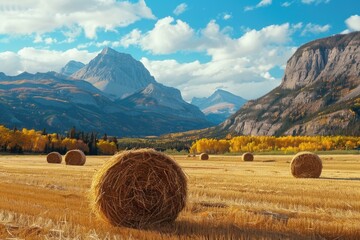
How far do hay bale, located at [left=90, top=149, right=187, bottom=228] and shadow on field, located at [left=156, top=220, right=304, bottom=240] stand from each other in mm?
709

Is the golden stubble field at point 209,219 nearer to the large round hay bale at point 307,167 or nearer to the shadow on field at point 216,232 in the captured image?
the shadow on field at point 216,232

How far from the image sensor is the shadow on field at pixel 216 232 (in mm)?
8664

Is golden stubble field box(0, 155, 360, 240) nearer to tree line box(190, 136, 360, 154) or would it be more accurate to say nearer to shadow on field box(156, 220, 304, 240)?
shadow on field box(156, 220, 304, 240)

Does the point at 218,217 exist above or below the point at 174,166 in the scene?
below

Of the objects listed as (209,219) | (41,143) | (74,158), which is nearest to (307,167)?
(209,219)

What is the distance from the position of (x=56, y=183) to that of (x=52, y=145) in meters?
112

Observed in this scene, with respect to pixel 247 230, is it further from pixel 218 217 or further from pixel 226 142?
pixel 226 142

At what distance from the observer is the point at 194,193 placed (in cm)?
1727

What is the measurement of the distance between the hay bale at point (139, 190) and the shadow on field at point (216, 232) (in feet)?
2.33

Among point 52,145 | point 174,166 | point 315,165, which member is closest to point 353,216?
point 174,166

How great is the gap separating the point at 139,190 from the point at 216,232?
2.68 metres

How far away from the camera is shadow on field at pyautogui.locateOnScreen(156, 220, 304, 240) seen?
8664 millimetres

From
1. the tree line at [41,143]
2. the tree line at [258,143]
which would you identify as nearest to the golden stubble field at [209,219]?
the tree line at [41,143]

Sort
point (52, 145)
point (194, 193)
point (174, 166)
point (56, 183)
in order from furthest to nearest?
point (52, 145) → point (56, 183) → point (194, 193) → point (174, 166)
